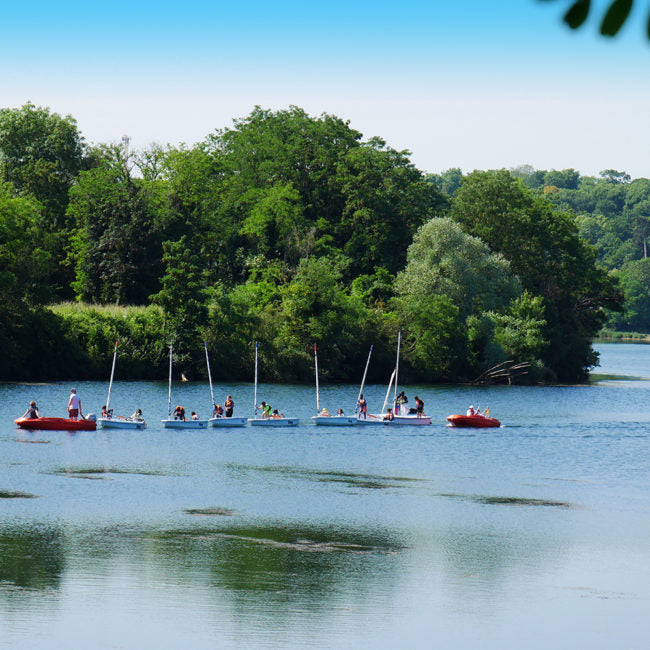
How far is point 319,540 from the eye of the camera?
31.0 metres

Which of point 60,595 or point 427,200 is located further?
point 427,200

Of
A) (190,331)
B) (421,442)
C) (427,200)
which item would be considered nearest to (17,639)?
(421,442)

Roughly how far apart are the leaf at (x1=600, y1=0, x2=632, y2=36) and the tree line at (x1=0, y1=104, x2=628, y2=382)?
82.5m

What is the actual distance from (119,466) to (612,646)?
28.7 metres

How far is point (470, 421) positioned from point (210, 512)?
33.5m

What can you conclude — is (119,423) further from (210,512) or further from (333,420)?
(210,512)

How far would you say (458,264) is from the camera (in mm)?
97938

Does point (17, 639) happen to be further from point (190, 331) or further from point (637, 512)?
point (190, 331)

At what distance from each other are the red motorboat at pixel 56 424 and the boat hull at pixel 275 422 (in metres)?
10.5

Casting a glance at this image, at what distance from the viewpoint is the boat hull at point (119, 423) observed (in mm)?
58875

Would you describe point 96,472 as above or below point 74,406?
below

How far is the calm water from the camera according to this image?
22062 millimetres

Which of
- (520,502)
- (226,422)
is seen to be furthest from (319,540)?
(226,422)

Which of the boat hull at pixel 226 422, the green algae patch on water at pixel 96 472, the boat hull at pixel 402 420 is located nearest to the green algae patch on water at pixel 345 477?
the green algae patch on water at pixel 96 472
